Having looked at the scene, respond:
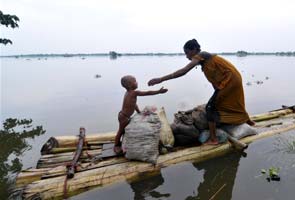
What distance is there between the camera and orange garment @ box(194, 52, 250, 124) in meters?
4.88

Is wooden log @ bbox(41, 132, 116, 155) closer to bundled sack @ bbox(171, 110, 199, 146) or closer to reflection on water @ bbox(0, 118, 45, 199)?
reflection on water @ bbox(0, 118, 45, 199)

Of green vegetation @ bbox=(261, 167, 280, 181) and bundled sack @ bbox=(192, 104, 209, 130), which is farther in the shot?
bundled sack @ bbox=(192, 104, 209, 130)

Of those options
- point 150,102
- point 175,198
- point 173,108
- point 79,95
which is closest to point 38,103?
point 79,95

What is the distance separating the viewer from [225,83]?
490 centimetres

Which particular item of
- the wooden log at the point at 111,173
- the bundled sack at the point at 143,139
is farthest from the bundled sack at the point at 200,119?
the bundled sack at the point at 143,139

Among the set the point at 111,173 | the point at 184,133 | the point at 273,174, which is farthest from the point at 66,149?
the point at 273,174

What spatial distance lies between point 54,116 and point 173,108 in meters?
4.59

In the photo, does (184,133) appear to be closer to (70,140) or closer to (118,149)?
(118,149)

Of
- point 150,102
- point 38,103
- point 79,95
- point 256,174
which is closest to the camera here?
point 256,174

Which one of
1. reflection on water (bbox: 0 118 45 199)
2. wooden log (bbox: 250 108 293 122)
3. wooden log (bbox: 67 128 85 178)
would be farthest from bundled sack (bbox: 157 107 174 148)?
wooden log (bbox: 250 108 293 122)

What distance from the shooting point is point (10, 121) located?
10242 mm

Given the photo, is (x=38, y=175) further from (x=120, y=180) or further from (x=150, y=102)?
(x=150, y=102)

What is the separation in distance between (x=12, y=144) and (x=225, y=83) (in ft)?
18.4

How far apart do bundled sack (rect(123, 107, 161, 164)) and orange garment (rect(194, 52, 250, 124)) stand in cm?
131
